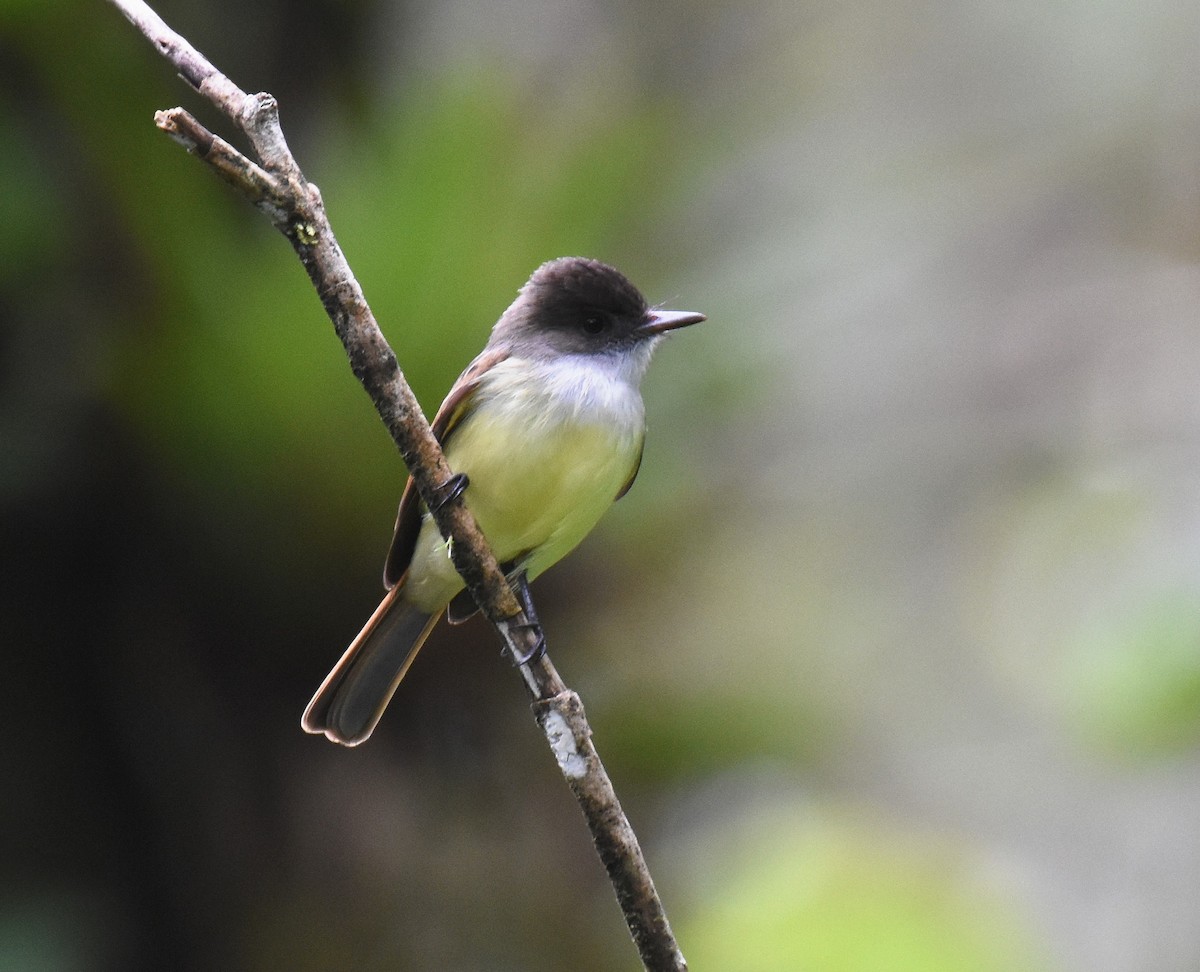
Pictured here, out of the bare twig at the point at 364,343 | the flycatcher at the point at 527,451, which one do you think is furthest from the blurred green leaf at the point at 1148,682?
the bare twig at the point at 364,343

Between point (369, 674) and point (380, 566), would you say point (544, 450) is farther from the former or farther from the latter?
point (380, 566)

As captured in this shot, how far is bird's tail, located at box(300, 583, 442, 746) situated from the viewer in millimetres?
2580

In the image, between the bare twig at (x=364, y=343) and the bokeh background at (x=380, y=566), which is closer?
the bare twig at (x=364, y=343)

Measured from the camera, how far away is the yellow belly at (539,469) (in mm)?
2402

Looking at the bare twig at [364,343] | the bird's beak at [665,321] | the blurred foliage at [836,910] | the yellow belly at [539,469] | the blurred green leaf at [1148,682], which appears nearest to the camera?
the bare twig at [364,343]

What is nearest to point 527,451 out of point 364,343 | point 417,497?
point 417,497

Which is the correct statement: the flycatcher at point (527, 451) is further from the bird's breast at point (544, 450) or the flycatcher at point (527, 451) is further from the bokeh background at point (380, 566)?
the bokeh background at point (380, 566)

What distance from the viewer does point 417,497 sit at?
7.93 ft

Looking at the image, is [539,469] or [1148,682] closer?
[539,469]

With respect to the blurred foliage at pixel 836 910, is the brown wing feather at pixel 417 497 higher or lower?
higher

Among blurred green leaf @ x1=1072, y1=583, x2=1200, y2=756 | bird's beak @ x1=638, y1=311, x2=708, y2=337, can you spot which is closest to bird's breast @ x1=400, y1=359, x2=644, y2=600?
bird's beak @ x1=638, y1=311, x2=708, y2=337

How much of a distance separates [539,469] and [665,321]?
1.42 feet

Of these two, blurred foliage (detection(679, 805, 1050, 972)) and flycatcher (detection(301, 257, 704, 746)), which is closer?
flycatcher (detection(301, 257, 704, 746))

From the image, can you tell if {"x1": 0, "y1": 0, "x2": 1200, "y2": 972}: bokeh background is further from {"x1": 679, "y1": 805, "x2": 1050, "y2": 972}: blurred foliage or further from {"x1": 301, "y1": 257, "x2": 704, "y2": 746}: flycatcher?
{"x1": 301, "y1": 257, "x2": 704, "y2": 746}: flycatcher
